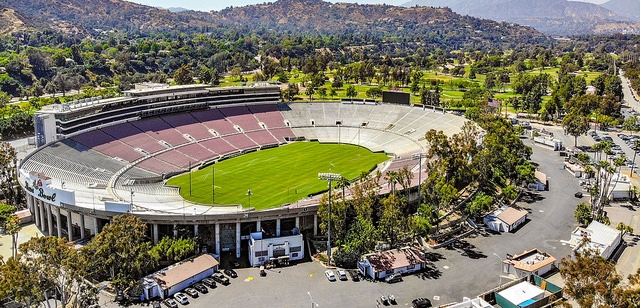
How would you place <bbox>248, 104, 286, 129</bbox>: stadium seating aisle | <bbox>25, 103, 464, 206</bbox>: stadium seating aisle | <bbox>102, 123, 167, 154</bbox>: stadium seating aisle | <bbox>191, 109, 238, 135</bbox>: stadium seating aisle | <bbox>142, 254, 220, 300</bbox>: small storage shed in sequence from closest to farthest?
<bbox>142, 254, 220, 300</bbox>: small storage shed, <bbox>25, 103, 464, 206</bbox>: stadium seating aisle, <bbox>102, 123, 167, 154</bbox>: stadium seating aisle, <bbox>191, 109, 238, 135</bbox>: stadium seating aisle, <bbox>248, 104, 286, 129</bbox>: stadium seating aisle

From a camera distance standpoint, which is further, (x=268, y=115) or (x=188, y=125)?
(x=268, y=115)

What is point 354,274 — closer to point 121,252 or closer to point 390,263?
point 390,263

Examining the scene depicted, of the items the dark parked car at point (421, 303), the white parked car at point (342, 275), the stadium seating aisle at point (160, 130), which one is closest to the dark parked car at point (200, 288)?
the white parked car at point (342, 275)

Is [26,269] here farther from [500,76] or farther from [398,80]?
[500,76]

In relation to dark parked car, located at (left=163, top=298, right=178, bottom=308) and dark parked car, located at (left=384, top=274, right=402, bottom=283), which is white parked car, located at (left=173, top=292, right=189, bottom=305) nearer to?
dark parked car, located at (left=163, top=298, right=178, bottom=308)

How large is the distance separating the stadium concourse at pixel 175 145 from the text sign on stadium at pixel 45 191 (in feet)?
0.36

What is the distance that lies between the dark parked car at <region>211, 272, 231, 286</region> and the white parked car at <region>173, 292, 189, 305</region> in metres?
3.76

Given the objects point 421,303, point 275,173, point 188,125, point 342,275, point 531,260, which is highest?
point 188,125

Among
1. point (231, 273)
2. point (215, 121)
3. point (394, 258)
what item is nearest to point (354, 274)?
point (394, 258)

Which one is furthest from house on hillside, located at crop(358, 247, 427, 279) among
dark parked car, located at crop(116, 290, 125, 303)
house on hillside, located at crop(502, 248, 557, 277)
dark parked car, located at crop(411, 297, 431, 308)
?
dark parked car, located at crop(116, 290, 125, 303)

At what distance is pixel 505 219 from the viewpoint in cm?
6000

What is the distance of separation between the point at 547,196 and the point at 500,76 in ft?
345

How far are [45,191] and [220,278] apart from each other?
2089 centimetres

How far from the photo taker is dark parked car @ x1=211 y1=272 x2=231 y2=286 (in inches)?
1847
